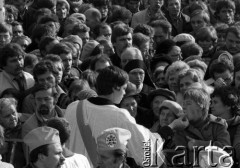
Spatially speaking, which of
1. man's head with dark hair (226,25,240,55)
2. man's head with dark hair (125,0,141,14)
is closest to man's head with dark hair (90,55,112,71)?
man's head with dark hair (226,25,240,55)

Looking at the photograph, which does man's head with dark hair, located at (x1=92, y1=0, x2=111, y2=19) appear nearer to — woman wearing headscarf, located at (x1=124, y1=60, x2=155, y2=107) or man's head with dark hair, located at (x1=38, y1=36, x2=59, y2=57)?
man's head with dark hair, located at (x1=38, y1=36, x2=59, y2=57)

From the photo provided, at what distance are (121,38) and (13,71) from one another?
2504mm

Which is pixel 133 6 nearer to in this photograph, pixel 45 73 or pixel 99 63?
pixel 99 63

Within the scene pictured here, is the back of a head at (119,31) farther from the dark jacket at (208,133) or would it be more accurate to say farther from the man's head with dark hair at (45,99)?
the dark jacket at (208,133)

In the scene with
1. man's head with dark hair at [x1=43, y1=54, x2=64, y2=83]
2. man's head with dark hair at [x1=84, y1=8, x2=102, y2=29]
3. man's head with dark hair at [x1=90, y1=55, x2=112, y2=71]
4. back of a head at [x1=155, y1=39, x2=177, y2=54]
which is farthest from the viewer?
man's head with dark hair at [x1=84, y1=8, x2=102, y2=29]

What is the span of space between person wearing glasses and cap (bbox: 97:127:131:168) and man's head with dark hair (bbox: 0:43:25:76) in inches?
141

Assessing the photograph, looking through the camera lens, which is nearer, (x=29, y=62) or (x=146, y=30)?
(x=29, y=62)

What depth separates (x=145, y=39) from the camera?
48.3 ft

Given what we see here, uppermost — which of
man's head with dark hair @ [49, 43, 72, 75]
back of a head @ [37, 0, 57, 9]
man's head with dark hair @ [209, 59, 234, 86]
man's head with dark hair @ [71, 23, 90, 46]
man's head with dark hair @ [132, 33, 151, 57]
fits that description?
man's head with dark hair @ [209, 59, 234, 86]

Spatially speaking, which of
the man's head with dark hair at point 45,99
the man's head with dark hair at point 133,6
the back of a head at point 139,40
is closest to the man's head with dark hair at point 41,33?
the back of a head at point 139,40

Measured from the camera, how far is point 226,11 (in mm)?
17203

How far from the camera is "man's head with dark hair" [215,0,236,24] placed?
672 inches

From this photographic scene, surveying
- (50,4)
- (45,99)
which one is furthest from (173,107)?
(50,4)

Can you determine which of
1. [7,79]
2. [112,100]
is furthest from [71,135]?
[7,79]
